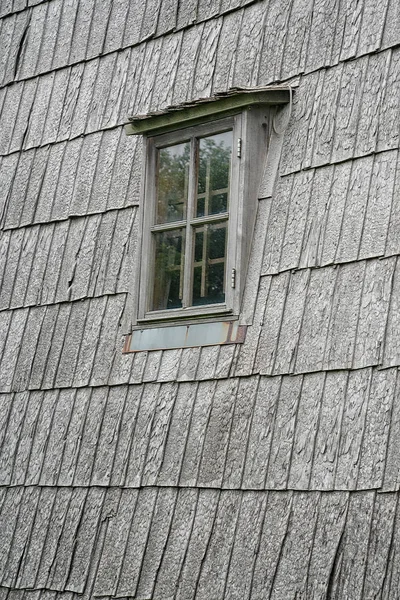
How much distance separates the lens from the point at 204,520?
5.49m

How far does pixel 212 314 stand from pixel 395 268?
3.88ft

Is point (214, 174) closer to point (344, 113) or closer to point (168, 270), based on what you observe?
point (168, 270)

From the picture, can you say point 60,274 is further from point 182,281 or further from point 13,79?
point 13,79

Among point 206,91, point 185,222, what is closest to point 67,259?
point 185,222

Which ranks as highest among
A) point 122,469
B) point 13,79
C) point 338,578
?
point 13,79

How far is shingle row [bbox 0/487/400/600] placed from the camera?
15.7ft

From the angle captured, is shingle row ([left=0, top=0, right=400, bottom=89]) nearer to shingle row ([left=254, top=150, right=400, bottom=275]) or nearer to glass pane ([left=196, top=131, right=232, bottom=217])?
glass pane ([left=196, top=131, right=232, bottom=217])

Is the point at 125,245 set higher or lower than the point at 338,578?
higher

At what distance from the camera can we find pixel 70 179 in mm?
7000

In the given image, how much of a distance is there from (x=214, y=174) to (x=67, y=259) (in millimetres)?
1242

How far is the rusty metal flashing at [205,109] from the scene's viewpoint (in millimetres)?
5848

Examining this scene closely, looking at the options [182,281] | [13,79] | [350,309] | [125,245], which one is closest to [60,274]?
[125,245]

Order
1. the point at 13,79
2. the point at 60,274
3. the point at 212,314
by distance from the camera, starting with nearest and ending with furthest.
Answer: the point at 212,314 < the point at 60,274 < the point at 13,79

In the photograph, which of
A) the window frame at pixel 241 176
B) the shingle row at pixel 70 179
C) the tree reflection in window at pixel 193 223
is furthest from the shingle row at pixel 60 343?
the shingle row at pixel 70 179
